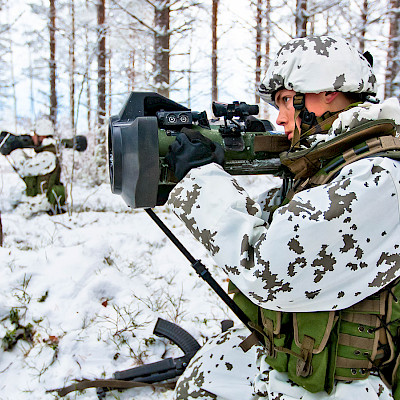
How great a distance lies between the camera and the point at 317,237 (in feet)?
3.68

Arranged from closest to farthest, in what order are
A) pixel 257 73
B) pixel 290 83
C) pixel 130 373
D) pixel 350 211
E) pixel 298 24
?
pixel 350 211 → pixel 290 83 → pixel 130 373 → pixel 298 24 → pixel 257 73

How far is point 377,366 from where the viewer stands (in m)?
1.35

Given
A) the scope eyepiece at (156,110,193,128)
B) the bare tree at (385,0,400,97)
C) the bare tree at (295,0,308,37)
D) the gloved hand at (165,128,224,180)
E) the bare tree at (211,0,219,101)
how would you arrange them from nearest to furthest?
the gloved hand at (165,128,224,180) → the scope eyepiece at (156,110,193,128) → the bare tree at (295,0,308,37) → the bare tree at (385,0,400,97) → the bare tree at (211,0,219,101)

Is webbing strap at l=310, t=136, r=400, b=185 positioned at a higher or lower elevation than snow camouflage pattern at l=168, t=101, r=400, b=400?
higher

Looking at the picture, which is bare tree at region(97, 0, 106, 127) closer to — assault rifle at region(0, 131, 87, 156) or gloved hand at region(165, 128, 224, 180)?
assault rifle at region(0, 131, 87, 156)

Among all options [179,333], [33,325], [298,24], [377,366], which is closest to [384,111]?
[377,366]

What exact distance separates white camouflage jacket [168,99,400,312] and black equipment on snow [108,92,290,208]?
277mm

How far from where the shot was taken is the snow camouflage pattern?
111cm

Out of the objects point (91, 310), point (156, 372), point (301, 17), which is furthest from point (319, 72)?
point (301, 17)

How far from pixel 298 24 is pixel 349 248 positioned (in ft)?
23.9

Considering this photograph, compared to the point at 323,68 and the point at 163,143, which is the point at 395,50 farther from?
the point at 163,143

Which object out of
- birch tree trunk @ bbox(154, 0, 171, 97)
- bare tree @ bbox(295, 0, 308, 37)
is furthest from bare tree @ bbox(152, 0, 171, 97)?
bare tree @ bbox(295, 0, 308, 37)

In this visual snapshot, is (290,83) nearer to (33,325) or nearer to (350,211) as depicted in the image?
(350,211)

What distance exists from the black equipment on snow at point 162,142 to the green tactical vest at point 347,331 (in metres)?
0.26
